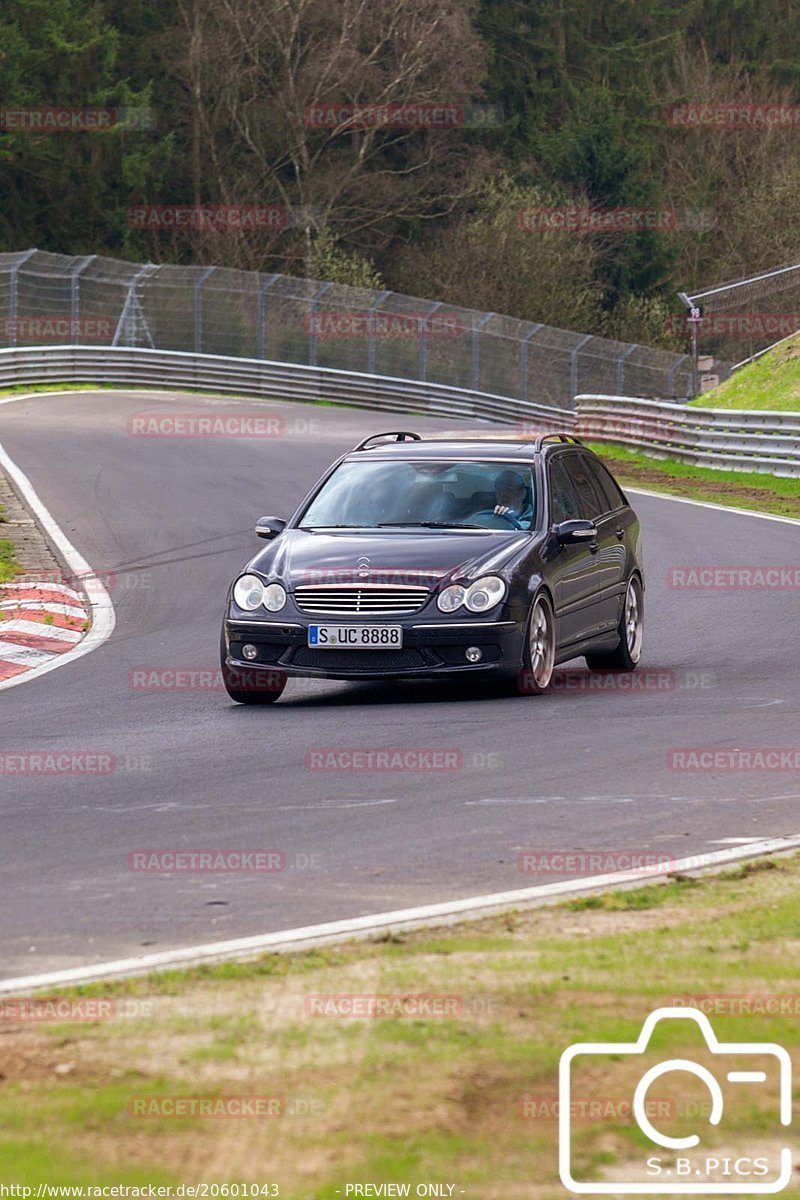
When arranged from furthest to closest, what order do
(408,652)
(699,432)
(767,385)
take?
(767,385)
(699,432)
(408,652)

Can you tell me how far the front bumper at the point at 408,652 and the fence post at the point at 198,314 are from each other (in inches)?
1488

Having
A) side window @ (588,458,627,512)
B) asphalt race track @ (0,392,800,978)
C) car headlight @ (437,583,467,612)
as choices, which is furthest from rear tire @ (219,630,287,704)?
side window @ (588,458,627,512)

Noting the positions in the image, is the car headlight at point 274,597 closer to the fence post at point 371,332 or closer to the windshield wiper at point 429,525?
the windshield wiper at point 429,525

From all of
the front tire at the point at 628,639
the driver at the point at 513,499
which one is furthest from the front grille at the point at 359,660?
the front tire at the point at 628,639

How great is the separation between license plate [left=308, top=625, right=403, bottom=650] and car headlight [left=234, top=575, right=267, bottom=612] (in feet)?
1.49

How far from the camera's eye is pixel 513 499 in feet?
42.4

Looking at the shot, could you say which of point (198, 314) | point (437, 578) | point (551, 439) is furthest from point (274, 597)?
point (198, 314)

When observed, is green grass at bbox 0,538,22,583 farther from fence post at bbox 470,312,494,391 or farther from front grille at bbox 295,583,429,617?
fence post at bbox 470,312,494,391

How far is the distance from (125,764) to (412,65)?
187 ft

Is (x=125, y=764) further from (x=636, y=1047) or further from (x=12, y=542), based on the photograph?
(x=12, y=542)

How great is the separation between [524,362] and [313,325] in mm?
5284

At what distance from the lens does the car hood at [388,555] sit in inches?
466

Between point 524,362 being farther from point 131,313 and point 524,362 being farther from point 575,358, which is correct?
point 131,313

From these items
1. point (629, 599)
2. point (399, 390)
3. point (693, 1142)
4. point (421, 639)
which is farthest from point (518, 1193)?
point (399, 390)
